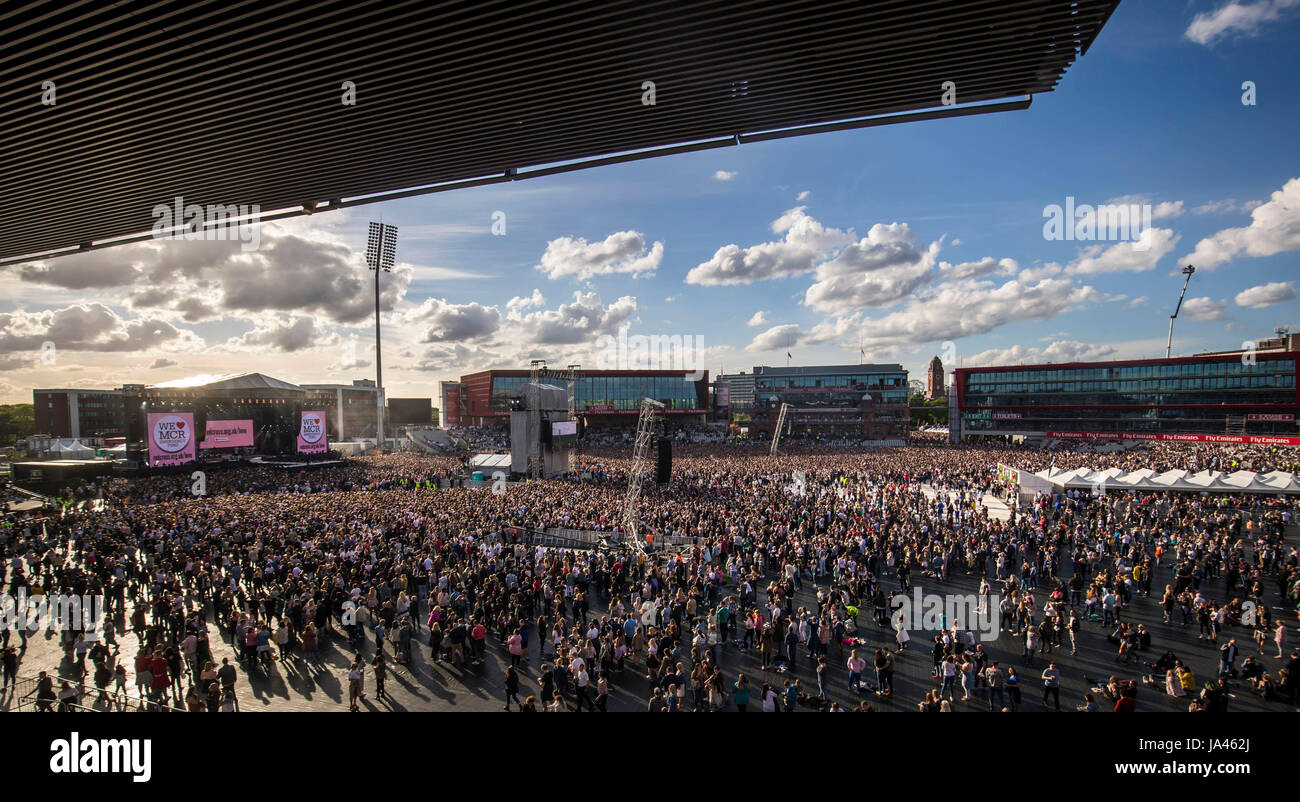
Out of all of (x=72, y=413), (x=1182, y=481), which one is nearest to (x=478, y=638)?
(x=1182, y=481)

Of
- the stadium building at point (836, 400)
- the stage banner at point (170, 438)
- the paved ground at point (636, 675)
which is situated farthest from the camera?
the stadium building at point (836, 400)

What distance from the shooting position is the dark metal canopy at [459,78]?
8734 mm

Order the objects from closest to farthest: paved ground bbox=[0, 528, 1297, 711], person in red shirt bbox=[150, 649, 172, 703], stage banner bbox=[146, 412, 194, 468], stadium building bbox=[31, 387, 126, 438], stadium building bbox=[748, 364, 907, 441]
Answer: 1. person in red shirt bbox=[150, 649, 172, 703]
2. paved ground bbox=[0, 528, 1297, 711]
3. stage banner bbox=[146, 412, 194, 468]
4. stadium building bbox=[31, 387, 126, 438]
5. stadium building bbox=[748, 364, 907, 441]

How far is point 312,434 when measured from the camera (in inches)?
1775

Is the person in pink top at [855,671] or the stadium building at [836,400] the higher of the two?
the stadium building at [836,400]

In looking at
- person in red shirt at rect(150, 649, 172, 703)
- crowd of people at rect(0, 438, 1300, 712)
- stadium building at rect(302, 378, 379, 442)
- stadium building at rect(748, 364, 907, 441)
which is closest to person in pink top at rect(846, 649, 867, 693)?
crowd of people at rect(0, 438, 1300, 712)

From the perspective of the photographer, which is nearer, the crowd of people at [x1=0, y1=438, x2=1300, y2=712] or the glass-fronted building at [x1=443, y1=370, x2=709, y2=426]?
the crowd of people at [x1=0, y1=438, x2=1300, y2=712]

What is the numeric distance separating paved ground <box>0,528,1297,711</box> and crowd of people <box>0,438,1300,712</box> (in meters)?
0.10

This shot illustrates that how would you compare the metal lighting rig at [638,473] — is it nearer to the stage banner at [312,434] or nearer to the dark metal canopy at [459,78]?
the dark metal canopy at [459,78]

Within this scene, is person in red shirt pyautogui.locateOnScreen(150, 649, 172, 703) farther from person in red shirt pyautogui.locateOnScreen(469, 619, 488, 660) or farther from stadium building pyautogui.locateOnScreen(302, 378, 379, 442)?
stadium building pyautogui.locateOnScreen(302, 378, 379, 442)

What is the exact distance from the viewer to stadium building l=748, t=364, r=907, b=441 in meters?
74.8

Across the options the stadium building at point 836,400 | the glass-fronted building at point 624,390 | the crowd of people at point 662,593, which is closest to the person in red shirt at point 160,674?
the crowd of people at point 662,593

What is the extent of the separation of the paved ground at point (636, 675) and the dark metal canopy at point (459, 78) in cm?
1084
